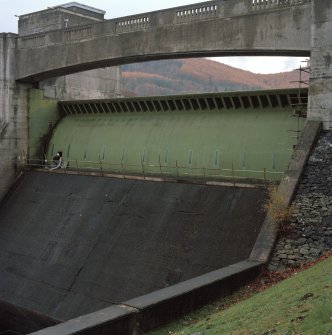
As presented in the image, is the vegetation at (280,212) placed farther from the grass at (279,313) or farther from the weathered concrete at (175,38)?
the weathered concrete at (175,38)

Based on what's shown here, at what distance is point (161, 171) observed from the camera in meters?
22.3

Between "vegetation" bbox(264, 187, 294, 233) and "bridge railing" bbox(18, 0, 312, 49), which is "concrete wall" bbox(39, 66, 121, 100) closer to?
"bridge railing" bbox(18, 0, 312, 49)

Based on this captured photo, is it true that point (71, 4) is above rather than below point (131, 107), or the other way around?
above

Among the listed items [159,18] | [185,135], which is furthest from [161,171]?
[159,18]

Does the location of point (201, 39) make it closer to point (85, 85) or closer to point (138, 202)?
point (138, 202)

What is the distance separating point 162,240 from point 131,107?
34.0 feet

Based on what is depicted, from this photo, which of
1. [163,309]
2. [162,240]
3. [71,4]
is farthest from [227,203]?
[71,4]

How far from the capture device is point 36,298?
706 inches

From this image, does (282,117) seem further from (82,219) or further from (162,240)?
(82,219)

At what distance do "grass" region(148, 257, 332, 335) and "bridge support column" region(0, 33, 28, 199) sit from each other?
18.2 metres

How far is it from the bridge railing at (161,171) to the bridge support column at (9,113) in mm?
1051

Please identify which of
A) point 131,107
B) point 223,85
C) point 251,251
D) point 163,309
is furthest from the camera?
point 223,85

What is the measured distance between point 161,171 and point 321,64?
888 cm

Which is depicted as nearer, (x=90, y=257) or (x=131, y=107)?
(x=90, y=257)
